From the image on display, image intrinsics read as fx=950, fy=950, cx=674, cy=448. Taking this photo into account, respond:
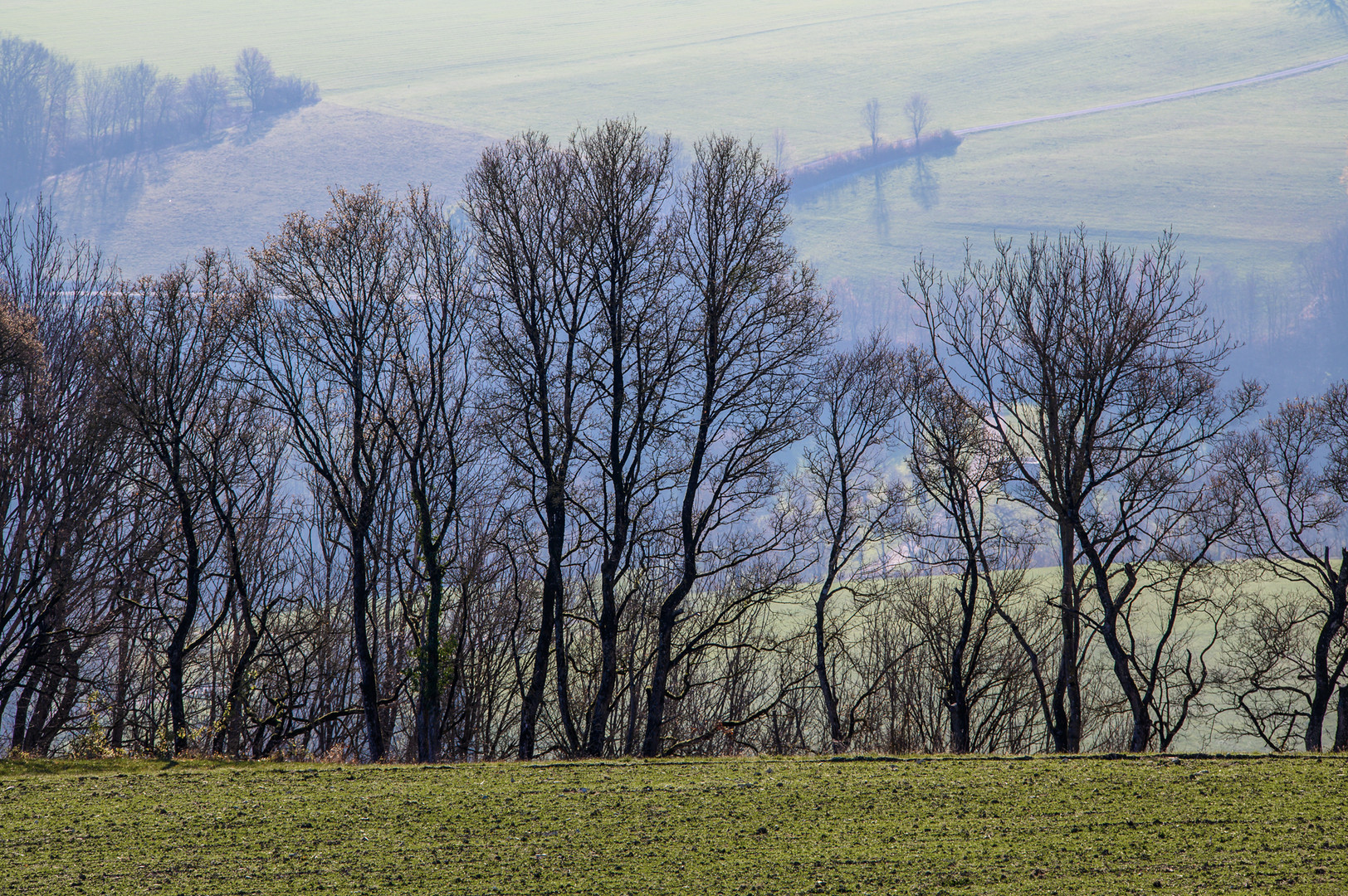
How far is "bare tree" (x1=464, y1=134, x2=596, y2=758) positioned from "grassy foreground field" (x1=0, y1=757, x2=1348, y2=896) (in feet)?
32.3

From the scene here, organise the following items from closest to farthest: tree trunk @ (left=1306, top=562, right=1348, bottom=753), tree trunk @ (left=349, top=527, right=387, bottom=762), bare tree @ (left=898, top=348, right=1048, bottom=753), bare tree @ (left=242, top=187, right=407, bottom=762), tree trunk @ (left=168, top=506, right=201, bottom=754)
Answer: tree trunk @ (left=168, top=506, right=201, bottom=754) < tree trunk @ (left=349, top=527, right=387, bottom=762) < bare tree @ (left=242, top=187, right=407, bottom=762) < tree trunk @ (left=1306, top=562, right=1348, bottom=753) < bare tree @ (left=898, top=348, right=1048, bottom=753)

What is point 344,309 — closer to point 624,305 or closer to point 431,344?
point 431,344

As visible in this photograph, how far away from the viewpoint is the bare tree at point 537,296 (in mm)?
21375

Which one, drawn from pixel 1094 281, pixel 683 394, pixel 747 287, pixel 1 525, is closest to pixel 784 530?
pixel 683 394

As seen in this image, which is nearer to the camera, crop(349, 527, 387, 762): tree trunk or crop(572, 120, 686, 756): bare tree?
crop(349, 527, 387, 762): tree trunk

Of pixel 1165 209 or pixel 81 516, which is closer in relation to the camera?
pixel 81 516

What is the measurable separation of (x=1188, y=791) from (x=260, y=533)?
28.4 meters

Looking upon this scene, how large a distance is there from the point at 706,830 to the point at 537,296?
1495cm

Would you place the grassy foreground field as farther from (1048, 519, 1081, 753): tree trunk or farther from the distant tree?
the distant tree

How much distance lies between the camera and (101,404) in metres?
23.3

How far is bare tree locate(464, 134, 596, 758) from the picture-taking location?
21375 millimetres

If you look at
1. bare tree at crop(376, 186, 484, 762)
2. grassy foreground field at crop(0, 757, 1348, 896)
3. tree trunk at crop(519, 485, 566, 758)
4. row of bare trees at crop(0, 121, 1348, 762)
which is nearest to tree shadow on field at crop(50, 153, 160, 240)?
row of bare trees at crop(0, 121, 1348, 762)

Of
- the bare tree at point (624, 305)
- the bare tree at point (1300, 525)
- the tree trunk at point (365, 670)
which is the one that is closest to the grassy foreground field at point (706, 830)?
the tree trunk at point (365, 670)

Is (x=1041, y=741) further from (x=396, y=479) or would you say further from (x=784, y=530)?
(x=396, y=479)
